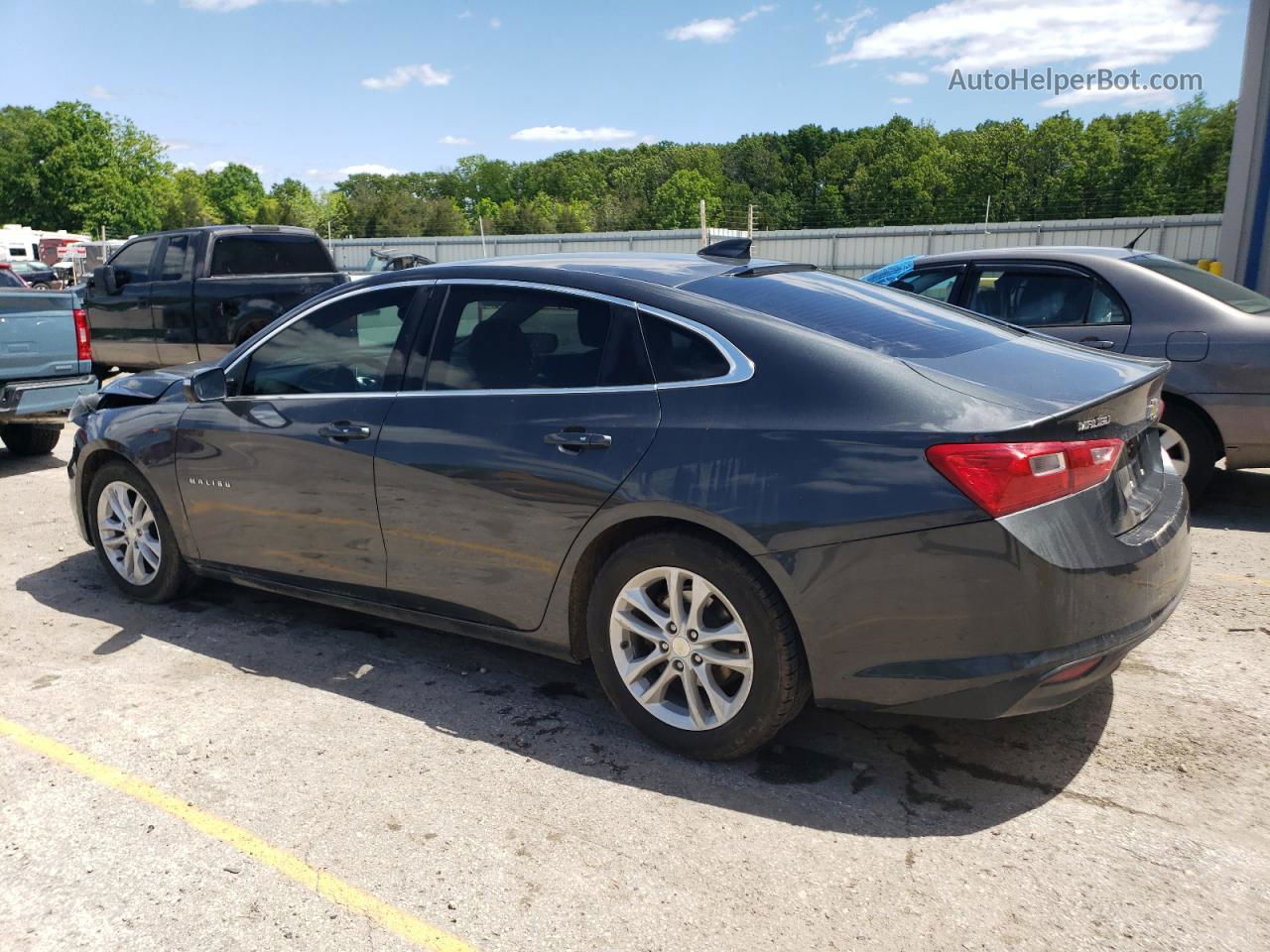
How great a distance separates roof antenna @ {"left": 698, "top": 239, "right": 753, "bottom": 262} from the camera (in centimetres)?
432

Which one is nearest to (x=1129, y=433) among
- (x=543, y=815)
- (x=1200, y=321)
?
(x=543, y=815)

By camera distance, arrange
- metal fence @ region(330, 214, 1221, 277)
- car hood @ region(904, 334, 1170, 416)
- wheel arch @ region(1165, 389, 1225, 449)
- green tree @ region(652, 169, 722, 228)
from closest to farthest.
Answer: car hood @ region(904, 334, 1170, 416), wheel arch @ region(1165, 389, 1225, 449), metal fence @ region(330, 214, 1221, 277), green tree @ region(652, 169, 722, 228)

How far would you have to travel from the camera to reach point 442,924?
2617mm

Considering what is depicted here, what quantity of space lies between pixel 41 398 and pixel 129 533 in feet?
12.4

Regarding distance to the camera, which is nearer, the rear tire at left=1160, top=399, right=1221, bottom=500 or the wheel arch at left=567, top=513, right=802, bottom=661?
the wheel arch at left=567, top=513, right=802, bottom=661

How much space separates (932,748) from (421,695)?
6.24 ft

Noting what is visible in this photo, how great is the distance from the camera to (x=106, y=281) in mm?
11977

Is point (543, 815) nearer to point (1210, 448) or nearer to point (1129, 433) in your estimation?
point (1129, 433)

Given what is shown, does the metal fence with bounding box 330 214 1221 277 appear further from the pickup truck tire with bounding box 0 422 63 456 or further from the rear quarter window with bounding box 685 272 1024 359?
the rear quarter window with bounding box 685 272 1024 359

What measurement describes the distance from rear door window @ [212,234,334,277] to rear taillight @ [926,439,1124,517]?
10.7 m

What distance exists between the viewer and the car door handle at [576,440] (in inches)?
134

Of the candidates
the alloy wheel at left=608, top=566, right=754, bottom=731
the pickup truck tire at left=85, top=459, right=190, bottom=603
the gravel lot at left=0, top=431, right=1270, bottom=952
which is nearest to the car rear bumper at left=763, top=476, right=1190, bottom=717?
the alloy wheel at left=608, top=566, right=754, bottom=731

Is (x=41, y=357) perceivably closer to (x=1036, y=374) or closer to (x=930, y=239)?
(x=1036, y=374)

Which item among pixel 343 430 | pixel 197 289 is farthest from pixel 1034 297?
pixel 197 289
